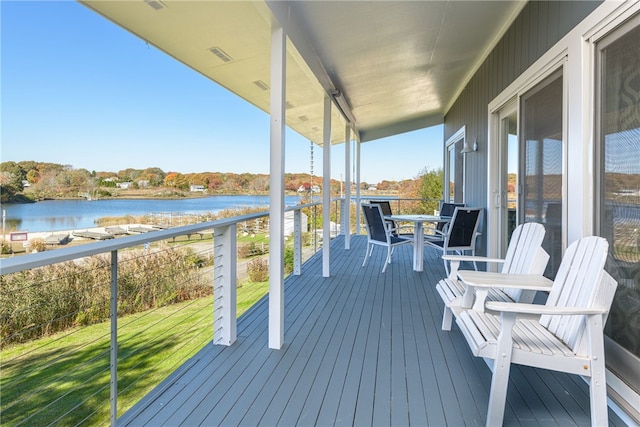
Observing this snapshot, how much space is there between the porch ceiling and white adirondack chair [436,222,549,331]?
2.07m

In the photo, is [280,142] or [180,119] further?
[180,119]

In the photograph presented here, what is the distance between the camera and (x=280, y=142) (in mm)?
2330

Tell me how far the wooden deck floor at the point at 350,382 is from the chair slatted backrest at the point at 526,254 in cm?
59

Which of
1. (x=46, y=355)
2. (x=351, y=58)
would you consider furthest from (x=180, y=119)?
(x=351, y=58)

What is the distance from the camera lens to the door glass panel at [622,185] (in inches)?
68.0

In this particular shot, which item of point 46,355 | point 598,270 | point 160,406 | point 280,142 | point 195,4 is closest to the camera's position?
point 598,270

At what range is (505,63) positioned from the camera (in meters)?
3.79

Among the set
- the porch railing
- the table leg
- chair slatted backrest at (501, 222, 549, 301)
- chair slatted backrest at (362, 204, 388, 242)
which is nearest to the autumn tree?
the porch railing

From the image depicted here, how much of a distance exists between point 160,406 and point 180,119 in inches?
494

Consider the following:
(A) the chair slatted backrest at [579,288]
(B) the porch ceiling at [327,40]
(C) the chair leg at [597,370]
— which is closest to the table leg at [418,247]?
(B) the porch ceiling at [327,40]

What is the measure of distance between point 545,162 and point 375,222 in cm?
237

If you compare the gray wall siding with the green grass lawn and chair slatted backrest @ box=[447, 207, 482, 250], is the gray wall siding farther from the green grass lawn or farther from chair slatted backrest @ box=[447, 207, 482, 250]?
the green grass lawn

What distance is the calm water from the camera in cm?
367

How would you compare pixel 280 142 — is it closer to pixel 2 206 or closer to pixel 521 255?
pixel 521 255
